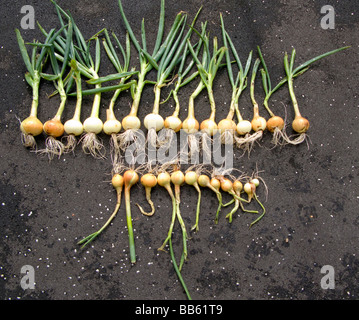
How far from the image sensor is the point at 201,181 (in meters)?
1.37

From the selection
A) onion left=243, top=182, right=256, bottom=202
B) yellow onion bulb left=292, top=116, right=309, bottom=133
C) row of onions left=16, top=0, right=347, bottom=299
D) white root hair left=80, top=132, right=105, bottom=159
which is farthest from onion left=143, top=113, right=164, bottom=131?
yellow onion bulb left=292, top=116, right=309, bottom=133

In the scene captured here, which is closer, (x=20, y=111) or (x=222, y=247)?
(x=222, y=247)

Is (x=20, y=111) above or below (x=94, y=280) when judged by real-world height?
above

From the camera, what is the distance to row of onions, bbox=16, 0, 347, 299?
1.38 meters

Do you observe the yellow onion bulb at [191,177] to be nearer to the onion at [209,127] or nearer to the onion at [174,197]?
the onion at [174,197]

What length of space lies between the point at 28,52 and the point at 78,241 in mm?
888

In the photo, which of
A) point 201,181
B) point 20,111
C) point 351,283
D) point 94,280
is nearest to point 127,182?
point 201,181

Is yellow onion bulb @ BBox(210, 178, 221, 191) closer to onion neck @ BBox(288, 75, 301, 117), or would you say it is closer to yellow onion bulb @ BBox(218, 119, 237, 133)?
yellow onion bulb @ BBox(218, 119, 237, 133)

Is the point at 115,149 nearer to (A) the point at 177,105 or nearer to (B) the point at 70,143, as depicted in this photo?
(B) the point at 70,143

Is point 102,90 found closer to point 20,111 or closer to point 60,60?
point 60,60

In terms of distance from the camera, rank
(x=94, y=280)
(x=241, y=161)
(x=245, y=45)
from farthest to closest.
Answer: (x=245, y=45) → (x=241, y=161) → (x=94, y=280)

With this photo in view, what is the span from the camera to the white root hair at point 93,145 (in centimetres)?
140

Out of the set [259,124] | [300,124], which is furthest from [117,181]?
[300,124]

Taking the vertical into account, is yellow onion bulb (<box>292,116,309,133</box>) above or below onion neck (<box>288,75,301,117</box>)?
below
